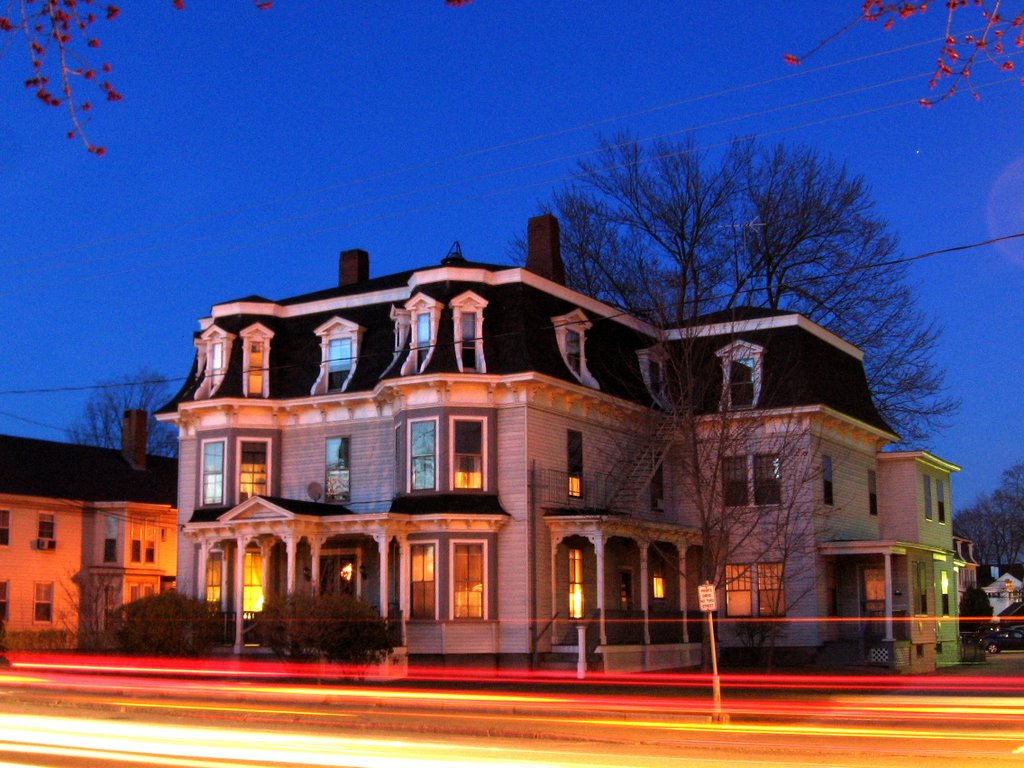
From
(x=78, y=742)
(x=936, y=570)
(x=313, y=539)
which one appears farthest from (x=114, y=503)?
(x=78, y=742)

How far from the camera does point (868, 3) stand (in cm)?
769

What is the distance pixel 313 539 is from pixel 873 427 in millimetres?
18586

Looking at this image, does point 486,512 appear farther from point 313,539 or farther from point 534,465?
point 313,539

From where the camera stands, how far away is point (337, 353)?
118 ft

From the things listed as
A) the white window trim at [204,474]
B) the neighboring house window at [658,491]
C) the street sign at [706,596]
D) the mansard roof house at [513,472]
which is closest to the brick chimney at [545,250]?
the mansard roof house at [513,472]

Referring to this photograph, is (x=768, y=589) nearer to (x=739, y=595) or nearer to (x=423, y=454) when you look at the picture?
(x=739, y=595)

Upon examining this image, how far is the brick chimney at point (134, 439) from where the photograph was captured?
53.0 m

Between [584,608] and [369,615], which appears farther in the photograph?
[584,608]

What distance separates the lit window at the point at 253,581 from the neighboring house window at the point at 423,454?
557cm

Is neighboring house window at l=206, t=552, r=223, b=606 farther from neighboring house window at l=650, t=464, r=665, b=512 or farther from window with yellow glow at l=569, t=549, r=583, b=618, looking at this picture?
neighboring house window at l=650, t=464, r=665, b=512

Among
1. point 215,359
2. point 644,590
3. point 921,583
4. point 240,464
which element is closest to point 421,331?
point 240,464

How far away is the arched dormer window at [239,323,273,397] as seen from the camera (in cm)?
3600

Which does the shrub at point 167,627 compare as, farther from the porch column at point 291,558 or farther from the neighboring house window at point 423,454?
the neighboring house window at point 423,454

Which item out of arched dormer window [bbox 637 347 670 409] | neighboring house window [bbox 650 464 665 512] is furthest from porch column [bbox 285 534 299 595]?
arched dormer window [bbox 637 347 670 409]
